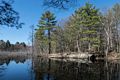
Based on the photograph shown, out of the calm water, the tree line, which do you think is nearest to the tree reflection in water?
the calm water

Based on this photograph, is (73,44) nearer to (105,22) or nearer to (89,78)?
(105,22)

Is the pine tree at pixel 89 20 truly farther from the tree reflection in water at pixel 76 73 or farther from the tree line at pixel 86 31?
the tree reflection in water at pixel 76 73

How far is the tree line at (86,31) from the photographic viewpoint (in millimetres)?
43406

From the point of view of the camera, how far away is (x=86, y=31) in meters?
42.7

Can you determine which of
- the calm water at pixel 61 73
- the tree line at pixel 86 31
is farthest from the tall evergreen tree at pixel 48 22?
the calm water at pixel 61 73

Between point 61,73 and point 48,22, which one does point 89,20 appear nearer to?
point 48,22

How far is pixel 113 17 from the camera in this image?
150ft

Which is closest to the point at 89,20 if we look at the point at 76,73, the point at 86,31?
the point at 86,31

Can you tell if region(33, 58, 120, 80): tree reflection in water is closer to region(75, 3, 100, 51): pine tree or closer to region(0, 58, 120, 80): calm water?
region(0, 58, 120, 80): calm water

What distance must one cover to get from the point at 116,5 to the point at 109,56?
45.0 feet

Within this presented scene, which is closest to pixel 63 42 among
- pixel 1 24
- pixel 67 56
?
pixel 67 56

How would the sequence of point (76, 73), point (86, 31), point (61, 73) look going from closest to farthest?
point (61, 73) → point (76, 73) → point (86, 31)

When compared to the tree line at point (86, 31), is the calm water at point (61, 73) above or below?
below

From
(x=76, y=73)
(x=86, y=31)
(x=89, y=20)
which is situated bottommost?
(x=76, y=73)
